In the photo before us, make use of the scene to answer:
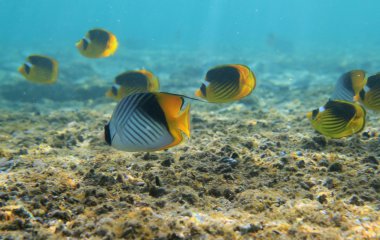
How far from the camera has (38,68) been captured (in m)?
6.86

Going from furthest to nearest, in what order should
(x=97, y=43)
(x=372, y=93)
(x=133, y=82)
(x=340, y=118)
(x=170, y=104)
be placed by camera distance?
(x=97, y=43), (x=133, y=82), (x=372, y=93), (x=340, y=118), (x=170, y=104)

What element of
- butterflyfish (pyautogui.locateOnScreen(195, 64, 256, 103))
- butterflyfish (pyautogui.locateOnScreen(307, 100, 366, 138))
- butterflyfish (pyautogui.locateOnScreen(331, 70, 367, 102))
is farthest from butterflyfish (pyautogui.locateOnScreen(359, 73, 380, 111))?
butterflyfish (pyautogui.locateOnScreen(195, 64, 256, 103))

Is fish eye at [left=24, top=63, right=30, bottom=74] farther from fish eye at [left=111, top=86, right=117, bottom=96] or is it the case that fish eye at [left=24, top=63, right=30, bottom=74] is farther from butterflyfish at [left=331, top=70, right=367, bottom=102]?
butterflyfish at [left=331, top=70, right=367, bottom=102]

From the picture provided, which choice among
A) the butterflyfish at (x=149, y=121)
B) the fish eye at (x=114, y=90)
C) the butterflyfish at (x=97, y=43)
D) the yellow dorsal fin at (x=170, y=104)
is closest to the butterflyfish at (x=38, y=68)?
the butterflyfish at (x=97, y=43)

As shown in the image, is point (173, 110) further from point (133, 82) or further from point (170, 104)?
point (133, 82)

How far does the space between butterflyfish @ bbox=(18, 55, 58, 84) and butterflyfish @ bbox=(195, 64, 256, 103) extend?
449 centimetres

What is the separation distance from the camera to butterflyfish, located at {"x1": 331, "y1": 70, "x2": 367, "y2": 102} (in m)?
4.29

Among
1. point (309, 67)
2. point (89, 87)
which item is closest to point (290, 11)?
point (309, 67)

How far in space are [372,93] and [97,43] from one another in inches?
204

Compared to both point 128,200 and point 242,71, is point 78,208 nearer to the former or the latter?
point 128,200

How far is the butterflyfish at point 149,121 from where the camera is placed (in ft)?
7.00

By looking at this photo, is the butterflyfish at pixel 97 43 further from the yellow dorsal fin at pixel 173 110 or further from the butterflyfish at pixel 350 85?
the yellow dorsal fin at pixel 173 110

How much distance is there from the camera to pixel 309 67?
73.8ft

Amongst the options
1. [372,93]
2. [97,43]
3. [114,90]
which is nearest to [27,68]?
[97,43]
